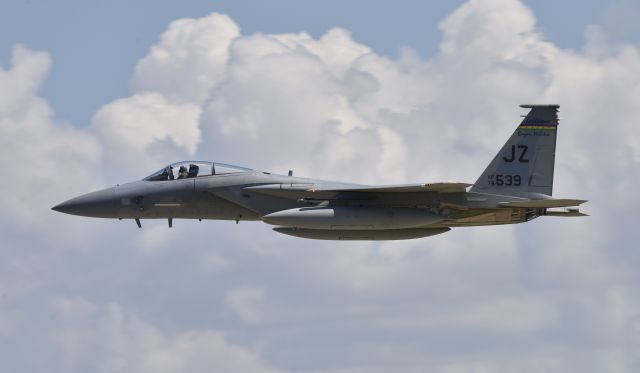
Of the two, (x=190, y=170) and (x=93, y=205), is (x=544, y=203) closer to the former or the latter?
(x=190, y=170)

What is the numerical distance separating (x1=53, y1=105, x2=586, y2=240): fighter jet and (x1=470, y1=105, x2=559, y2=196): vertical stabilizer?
3cm

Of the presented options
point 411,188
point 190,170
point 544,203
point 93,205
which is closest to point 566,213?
point 544,203

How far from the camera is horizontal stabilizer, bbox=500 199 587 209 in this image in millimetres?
32978

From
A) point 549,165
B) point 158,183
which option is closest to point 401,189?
point 549,165

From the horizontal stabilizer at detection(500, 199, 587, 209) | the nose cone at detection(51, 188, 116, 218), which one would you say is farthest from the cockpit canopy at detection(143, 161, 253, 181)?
the horizontal stabilizer at detection(500, 199, 587, 209)

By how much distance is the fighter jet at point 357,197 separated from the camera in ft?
111

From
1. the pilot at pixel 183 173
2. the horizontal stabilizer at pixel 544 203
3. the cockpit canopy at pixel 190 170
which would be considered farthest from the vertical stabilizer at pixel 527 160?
the pilot at pixel 183 173

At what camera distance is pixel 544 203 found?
→ 1321 inches

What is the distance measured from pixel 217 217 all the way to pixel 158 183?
6.09ft

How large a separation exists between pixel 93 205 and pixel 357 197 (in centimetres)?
718

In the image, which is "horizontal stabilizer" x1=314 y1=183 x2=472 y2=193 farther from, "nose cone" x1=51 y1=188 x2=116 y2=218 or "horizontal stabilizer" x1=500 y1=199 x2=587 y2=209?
"nose cone" x1=51 y1=188 x2=116 y2=218

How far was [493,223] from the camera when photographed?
3522 cm

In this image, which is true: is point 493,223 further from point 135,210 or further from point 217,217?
point 135,210

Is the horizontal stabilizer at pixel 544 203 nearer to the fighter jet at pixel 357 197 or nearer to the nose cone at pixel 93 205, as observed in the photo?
the fighter jet at pixel 357 197
